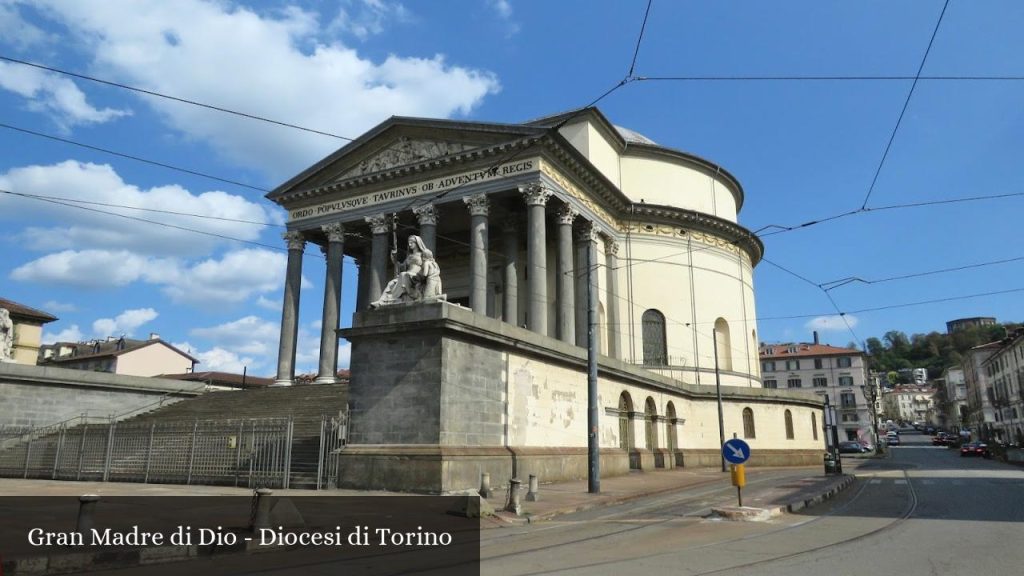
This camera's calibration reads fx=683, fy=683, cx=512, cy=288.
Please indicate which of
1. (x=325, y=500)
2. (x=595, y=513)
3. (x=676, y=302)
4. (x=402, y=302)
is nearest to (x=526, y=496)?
(x=595, y=513)

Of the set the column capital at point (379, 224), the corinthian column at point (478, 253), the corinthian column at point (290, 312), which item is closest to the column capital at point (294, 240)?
the corinthian column at point (290, 312)

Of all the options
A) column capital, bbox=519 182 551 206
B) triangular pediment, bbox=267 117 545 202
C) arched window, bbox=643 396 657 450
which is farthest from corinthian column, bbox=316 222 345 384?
arched window, bbox=643 396 657 450

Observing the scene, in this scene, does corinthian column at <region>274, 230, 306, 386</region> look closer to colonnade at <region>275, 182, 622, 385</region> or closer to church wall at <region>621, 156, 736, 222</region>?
colonnade at <region>275, 182, 622, 385</region>

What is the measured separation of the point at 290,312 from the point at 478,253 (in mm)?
10666

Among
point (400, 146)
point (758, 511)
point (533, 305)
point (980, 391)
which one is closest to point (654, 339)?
point (533, 305)

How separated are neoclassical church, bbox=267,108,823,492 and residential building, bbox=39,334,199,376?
3888 cm

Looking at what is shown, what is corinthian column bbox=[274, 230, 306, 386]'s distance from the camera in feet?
103

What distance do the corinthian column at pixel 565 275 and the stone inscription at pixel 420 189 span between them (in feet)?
9.37

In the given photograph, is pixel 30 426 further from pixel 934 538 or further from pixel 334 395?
pixel 934 538

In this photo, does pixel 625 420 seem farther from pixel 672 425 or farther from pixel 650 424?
pixel 672 425

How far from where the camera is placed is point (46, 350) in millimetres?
77500

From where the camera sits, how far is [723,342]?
39719 mm

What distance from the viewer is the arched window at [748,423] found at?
35.6 metres

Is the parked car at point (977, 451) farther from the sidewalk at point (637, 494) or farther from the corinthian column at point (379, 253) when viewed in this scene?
the corinthian column at point (379, 253)
